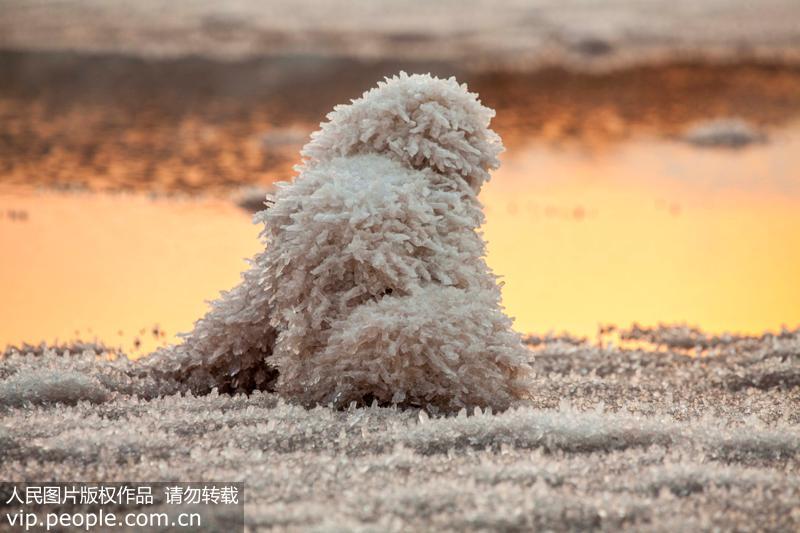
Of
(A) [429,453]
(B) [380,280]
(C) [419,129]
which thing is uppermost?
(C) [419,129]

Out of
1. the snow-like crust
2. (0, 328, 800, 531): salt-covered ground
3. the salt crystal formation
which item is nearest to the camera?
(0, 328, 800, 531): salt-covered ground

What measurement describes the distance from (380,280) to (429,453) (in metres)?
1.04

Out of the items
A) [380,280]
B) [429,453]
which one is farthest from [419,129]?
[429,453]

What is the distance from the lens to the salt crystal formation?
573 cm

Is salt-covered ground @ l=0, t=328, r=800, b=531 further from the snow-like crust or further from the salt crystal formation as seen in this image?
the snow-like crust

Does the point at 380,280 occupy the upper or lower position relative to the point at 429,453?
upper

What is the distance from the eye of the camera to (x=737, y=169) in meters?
16.5

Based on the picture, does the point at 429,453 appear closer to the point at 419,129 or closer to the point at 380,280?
the point at 380,280

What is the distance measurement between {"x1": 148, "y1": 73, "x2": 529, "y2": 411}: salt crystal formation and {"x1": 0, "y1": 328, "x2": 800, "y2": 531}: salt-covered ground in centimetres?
20

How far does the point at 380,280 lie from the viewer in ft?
19.2

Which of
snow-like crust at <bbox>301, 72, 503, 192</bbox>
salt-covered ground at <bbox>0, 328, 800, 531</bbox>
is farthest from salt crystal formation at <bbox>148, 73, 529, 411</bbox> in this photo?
salt-covered ground at <bbox>0, 328, 800, 531</bbox>

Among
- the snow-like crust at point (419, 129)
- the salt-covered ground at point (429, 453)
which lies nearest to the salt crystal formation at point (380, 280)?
the snow-like crust at point (419, 129)

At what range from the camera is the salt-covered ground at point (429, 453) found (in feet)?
14.2

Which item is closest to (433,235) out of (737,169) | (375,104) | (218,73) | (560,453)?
(375,104)
